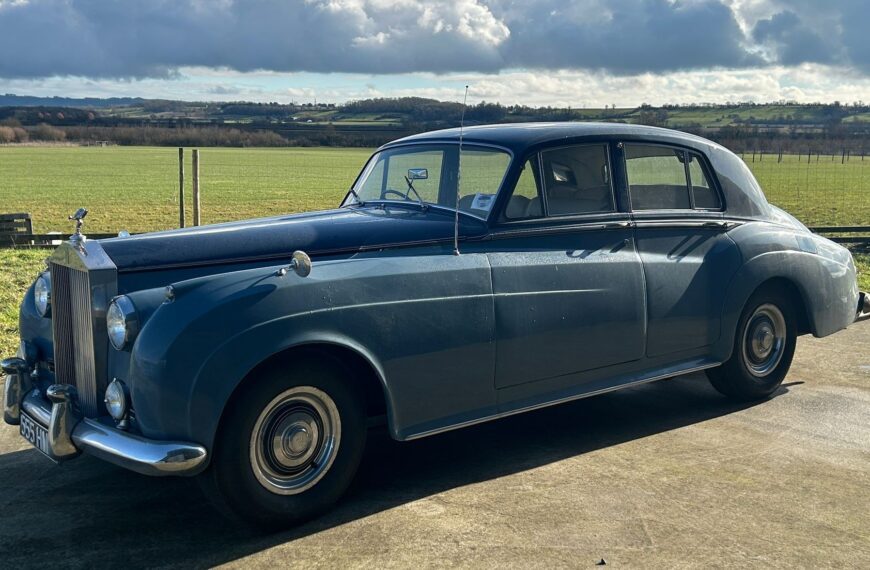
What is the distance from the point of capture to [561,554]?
3.54 metres

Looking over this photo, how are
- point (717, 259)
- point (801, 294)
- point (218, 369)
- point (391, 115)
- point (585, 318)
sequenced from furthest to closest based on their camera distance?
point (391, 115) < point (801, 294) < point (717, 259) < point (585, 318) < point (218, 369)

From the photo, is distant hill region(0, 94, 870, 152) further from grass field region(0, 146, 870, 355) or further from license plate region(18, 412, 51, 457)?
license plate region(18, 412, 51, 457)

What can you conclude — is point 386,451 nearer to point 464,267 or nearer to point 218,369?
point 464,267

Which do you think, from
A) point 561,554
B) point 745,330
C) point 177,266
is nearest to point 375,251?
point 177,266

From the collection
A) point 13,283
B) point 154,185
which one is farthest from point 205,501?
point 154,185

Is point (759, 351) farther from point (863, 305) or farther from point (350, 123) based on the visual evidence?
point (350, 123)

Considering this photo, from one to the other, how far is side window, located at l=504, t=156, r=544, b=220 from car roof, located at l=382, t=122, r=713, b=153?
14 cm

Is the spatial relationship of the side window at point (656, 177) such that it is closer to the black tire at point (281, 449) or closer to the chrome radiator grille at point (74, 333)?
the black tire at point (281, 449)

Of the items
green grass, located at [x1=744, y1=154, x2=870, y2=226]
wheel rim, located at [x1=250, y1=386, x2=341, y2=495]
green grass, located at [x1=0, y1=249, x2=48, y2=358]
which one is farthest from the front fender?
green grass, located at [x1=744, y1=154, x2=870, y2=226]

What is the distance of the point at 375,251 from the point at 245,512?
1383 mm

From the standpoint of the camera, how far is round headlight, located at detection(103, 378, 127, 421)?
367 cm

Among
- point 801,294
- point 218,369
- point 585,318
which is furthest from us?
point 801,294

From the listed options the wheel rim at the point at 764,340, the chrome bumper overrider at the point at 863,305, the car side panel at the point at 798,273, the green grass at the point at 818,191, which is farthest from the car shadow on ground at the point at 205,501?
the green grass at the point at 818,191

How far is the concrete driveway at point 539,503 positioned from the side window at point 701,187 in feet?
4.52
